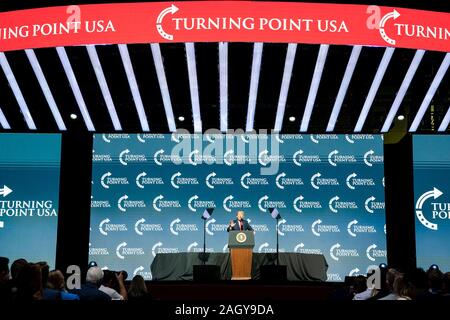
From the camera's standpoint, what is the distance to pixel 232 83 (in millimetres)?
11297

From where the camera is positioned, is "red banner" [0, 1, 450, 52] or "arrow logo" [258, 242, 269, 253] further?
"arrow logo" [258, 242, 269, 253]

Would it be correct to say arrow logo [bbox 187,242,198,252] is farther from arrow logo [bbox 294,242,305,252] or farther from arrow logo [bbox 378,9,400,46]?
arrow logo [bbox 378,9,400,46]

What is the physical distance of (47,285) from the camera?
463 centimetres

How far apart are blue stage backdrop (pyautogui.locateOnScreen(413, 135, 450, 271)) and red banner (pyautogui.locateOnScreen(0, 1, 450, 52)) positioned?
4671 mm

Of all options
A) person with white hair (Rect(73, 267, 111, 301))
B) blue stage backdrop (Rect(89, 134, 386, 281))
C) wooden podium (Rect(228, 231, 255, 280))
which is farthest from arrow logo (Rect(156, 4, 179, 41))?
blue stage backdrop (Rect(89, 134, 386, 281))

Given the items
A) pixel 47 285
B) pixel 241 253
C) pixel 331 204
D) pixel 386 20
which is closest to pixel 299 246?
pixel 331 204

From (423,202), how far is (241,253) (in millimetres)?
3851

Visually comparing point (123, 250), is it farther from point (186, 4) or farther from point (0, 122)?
point (186, 4)

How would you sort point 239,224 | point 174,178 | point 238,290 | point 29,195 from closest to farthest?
point 238,290 < point 239,224 < point 29,195 < point 174,178

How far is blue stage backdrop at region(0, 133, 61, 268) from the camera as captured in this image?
38.7 ft

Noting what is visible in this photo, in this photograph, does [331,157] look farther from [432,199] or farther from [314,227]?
[432,199]

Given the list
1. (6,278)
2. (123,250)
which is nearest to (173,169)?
(123,250)

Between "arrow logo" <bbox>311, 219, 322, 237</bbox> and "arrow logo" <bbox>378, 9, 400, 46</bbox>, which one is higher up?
"arrow logo" <bbox>378, 9, 400, 46</bbox>
